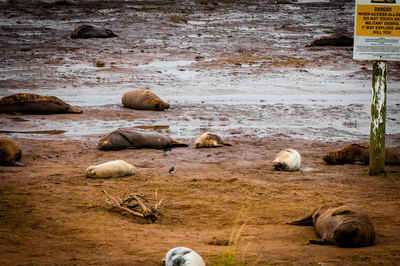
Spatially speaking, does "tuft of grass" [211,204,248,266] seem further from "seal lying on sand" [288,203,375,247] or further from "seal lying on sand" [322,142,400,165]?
"seal lying on sand" [322,142,400,165]

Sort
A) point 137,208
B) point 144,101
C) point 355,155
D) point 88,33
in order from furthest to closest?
point 88,33 < point 144,101 < point 355,155 < point 137,208

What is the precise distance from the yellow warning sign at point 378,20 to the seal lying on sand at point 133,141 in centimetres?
376

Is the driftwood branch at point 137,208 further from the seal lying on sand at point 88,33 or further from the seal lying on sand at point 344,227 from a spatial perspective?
the seal lying on sand at point 88,33

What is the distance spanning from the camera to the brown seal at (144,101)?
1252 centimetres

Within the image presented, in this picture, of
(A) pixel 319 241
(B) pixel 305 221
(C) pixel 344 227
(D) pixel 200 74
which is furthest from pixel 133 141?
(D) pixel 200 74

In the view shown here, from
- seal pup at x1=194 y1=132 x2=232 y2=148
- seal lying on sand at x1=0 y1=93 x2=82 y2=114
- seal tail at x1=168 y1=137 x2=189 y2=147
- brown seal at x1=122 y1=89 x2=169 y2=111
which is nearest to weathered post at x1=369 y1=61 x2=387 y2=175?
seal pup at x1=194 y1=132 x2=232 y2=148

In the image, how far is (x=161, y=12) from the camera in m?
33.8

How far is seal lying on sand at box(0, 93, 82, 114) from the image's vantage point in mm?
11562

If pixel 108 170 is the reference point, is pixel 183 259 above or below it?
above

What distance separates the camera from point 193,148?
30.7ft

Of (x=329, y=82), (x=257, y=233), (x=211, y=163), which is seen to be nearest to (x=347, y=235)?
(x=257, y=233)

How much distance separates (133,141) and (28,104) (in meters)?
3.73

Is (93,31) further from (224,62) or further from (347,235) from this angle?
(347,235)

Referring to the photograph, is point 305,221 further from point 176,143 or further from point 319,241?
point 176,143
